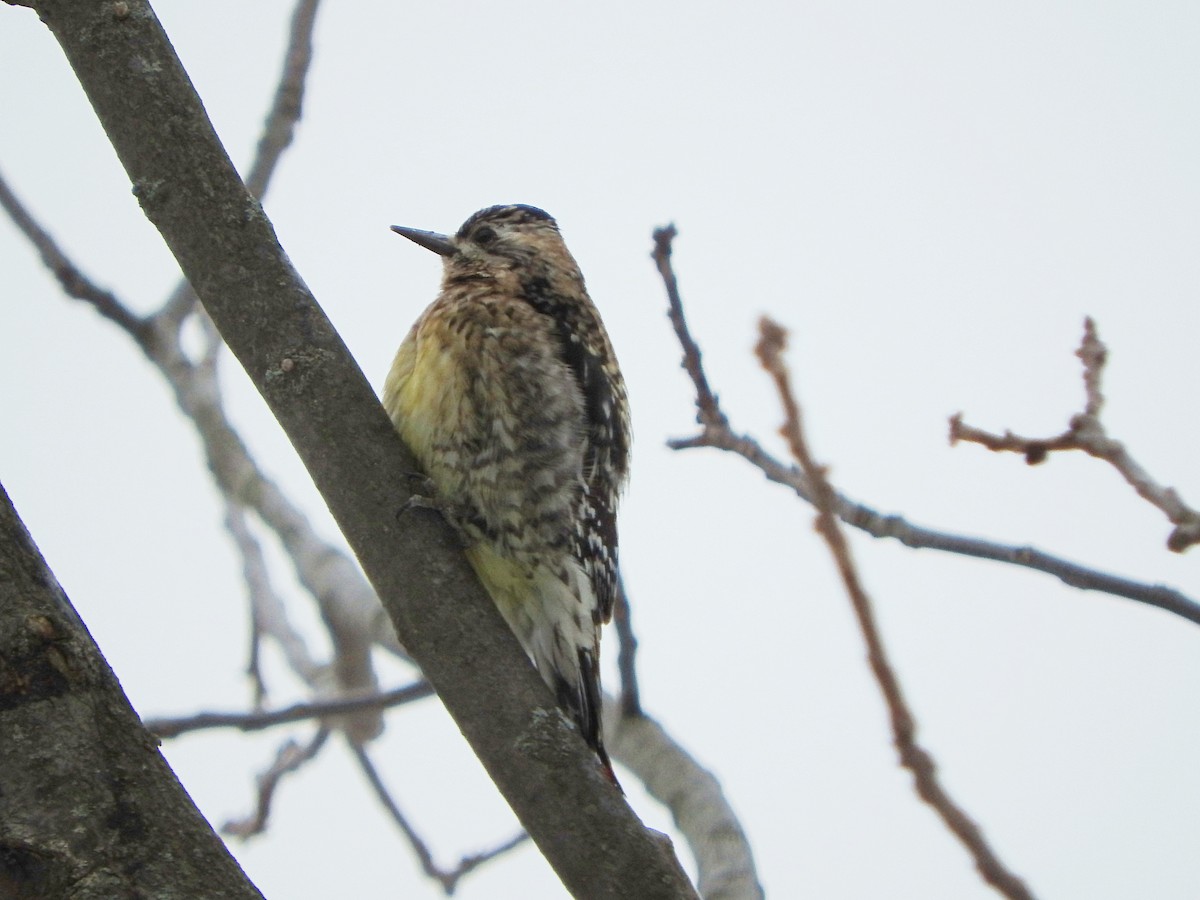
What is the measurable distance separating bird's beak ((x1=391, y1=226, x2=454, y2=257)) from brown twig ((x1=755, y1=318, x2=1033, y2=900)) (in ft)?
14.1

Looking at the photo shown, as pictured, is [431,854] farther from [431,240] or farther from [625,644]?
[431,240]

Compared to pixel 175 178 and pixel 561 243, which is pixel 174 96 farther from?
pixel 561 243

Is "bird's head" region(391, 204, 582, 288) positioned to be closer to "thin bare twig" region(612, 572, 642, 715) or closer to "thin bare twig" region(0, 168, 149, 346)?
"thin bare twig" region(0, 168, 149, 346)

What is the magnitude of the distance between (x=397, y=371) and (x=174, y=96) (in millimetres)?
1699

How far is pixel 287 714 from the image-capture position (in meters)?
3.73

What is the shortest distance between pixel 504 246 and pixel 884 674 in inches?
172

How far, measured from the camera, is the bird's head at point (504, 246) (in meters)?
5.22

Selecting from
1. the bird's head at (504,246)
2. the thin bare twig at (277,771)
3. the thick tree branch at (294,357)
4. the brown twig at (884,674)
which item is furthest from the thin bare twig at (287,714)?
the brown twig at (884,674)

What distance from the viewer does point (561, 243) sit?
5.56 m

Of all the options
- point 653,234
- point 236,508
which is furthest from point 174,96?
point 236,508

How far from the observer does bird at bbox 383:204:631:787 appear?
4.13 meters

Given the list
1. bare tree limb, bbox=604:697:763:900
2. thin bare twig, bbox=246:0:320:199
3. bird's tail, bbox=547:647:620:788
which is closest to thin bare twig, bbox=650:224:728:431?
bare tree limb, bbox=604:697:763:900

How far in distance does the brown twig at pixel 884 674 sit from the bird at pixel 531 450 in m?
2.58

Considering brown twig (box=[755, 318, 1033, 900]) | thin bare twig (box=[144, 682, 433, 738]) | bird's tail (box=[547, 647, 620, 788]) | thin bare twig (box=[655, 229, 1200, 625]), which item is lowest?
brown twig (box=[755, 318, 1033, 900])
